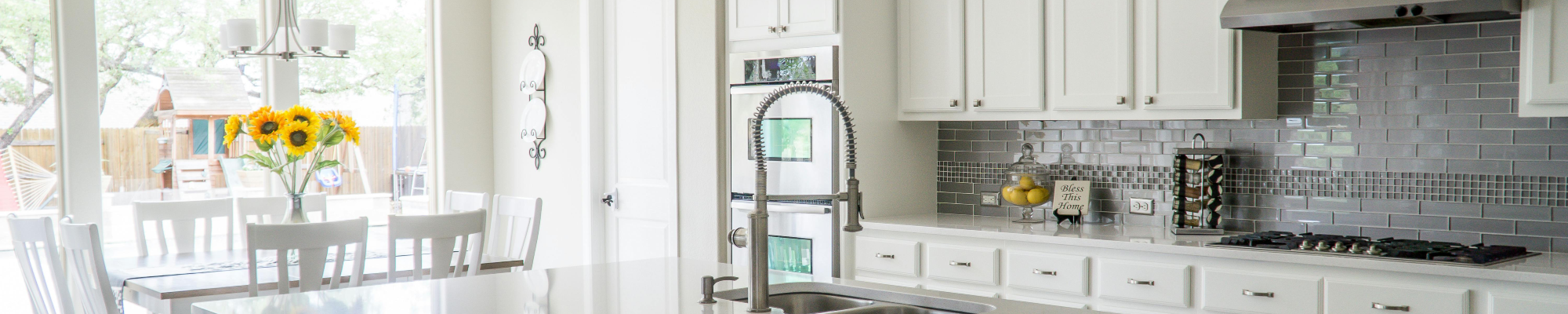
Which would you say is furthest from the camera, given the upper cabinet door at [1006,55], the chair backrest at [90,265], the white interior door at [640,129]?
the white interior door at [640,129]

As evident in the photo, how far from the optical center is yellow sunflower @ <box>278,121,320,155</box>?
127 inches

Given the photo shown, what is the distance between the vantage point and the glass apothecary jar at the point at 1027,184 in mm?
3670

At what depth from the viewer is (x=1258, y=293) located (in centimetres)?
284

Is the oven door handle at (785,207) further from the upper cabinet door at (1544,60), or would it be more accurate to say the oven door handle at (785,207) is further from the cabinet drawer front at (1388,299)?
the upper cabinet door at (1544,60)

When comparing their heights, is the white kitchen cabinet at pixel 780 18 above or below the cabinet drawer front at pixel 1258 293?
above

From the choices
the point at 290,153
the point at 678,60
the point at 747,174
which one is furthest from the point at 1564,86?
the point at 290,153

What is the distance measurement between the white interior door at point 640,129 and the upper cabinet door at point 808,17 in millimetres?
687

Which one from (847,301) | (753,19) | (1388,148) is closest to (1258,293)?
(1388,148)

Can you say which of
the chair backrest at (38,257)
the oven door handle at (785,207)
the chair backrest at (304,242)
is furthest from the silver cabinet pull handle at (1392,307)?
the chair backrest at (38,257)

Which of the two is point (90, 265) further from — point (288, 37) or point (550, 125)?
point (550, 125)

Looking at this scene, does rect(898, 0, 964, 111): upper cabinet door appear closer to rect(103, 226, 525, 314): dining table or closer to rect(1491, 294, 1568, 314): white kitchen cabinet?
rect(103, 226, 525, 314): dining table

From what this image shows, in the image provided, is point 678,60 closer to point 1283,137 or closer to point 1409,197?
point 1283,137

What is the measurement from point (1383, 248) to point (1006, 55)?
4.45 ft

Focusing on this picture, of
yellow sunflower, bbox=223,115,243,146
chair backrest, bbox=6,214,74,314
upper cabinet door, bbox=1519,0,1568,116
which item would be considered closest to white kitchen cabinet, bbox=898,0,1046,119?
upper cabinet door, bbox=1519,0,1568,116
